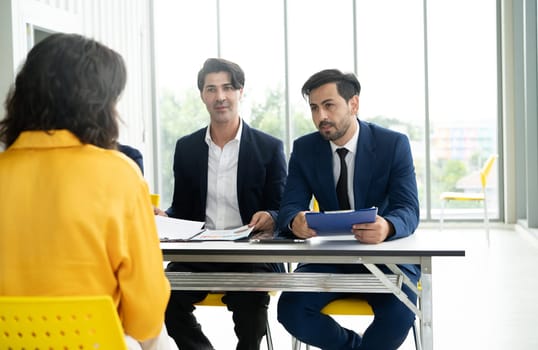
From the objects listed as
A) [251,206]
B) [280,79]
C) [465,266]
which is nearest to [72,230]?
[251,206]

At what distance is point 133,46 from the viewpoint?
28.8 ft

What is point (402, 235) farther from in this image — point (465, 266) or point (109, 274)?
point (465, 266)

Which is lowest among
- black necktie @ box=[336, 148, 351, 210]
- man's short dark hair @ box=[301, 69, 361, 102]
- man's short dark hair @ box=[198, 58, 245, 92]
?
black necktie @ box=[336, 148, 351, 210]

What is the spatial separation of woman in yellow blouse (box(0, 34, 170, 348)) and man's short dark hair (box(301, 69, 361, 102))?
1586 mm

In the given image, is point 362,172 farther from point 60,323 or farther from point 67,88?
point 60,323

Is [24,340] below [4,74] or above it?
below

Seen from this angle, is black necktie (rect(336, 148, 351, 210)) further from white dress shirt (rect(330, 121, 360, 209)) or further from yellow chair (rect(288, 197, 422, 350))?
yellow chair (rect(288, 197, 422, 350))

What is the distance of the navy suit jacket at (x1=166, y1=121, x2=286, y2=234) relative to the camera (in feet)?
11.0

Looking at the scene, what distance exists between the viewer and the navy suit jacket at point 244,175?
11.0ft

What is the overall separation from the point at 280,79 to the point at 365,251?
706 centimetres

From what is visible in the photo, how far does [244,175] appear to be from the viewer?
3350mm

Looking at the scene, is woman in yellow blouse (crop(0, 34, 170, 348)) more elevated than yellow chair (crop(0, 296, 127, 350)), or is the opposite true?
woman in yellow blouse (crop(0, 34, 170, 348))

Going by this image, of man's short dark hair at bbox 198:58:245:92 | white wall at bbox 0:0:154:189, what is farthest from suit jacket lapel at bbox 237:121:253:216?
white wall at bbox 0:0:154:189

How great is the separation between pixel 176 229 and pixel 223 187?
26.3 inches
